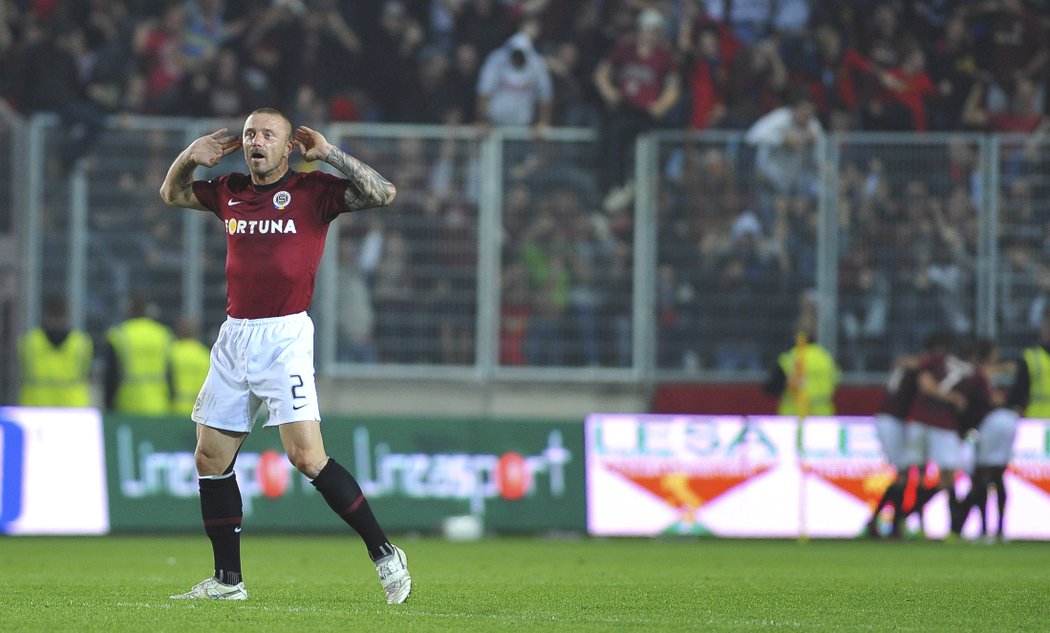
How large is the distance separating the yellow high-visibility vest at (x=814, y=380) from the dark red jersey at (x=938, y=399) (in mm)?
923

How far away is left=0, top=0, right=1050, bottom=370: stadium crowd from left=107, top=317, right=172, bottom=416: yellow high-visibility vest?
185 centimetres

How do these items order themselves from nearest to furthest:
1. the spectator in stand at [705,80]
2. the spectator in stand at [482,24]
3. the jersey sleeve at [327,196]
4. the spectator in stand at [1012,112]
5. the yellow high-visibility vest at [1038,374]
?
1. the jersey sleeve at [327,196]
2. the yellow high-visibility vest at [1038,374]
3. the spectator in stand at [705,80]
4. the spectator in stand at [482,24]
5. the spectator in stand at [1012,112]

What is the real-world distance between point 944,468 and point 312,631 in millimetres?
11340

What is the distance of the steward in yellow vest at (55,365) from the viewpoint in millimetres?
16969

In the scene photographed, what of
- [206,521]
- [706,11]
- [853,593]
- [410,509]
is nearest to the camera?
[206,521]

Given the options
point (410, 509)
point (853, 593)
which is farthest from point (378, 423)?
point (853, 593)

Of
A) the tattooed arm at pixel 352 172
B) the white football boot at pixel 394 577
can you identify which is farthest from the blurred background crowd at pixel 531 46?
the white football boot at pixel 394 577

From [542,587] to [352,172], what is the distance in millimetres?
2944

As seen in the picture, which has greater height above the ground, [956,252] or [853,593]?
[956,252]

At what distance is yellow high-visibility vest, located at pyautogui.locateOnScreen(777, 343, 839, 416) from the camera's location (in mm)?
17656

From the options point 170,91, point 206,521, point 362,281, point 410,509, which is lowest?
point 410,509

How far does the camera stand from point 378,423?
17094mm

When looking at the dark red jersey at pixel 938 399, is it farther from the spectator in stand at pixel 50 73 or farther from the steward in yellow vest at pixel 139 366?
the spectator in stand at pixel 50 73

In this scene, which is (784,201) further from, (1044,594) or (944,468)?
(1044,594)
